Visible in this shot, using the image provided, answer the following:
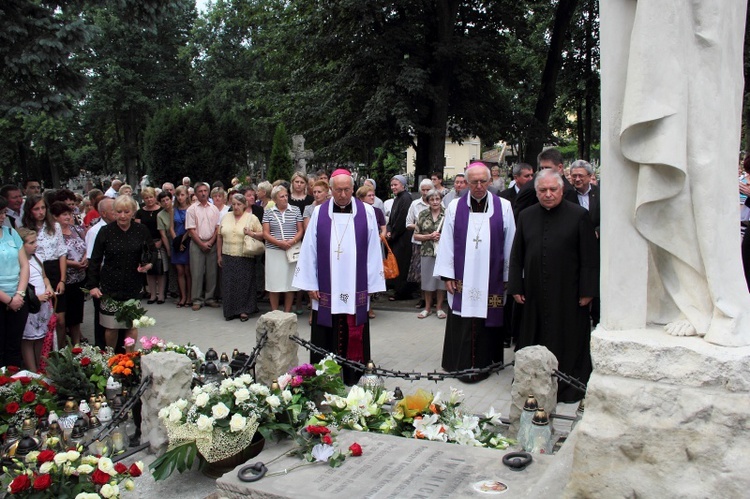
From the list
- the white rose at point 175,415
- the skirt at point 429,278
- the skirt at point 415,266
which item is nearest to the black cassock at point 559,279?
the white rose at point 175,415

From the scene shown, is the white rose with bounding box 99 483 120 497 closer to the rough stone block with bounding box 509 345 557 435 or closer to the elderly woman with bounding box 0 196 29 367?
the rough stone block with bounding box 509 345 557 435

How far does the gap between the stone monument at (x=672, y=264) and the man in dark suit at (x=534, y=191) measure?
396cm

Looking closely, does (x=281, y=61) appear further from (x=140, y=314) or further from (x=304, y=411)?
(x=304, y=411)

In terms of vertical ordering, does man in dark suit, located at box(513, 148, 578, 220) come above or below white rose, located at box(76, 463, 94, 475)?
above

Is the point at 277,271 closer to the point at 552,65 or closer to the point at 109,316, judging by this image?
the point at 109,316

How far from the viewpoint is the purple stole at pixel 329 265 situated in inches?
289

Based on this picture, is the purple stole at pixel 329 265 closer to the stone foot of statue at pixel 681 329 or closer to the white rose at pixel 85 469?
the white rose at pixel 85 469

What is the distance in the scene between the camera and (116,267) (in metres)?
7.82

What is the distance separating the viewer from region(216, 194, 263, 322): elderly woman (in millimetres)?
10766

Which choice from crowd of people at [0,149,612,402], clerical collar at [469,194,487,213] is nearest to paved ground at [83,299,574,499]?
crowd of people at [0,149,612,402]

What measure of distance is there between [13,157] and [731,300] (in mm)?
51252

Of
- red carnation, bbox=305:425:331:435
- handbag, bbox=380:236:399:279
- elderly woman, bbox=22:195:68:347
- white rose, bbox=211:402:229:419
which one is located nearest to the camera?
red carnation, bbox=305:425:331:435

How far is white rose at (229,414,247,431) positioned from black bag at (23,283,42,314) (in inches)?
133

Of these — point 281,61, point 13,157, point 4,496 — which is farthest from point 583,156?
point 13,157
